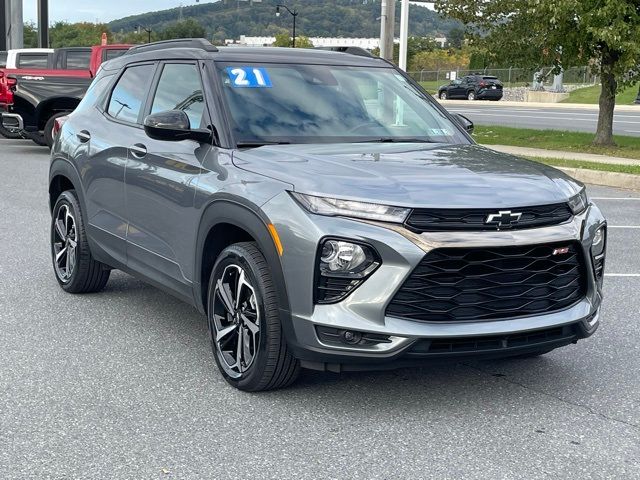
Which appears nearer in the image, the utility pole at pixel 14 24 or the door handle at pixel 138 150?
the door handle at pixel 138 150

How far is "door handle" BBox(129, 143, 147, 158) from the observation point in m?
5.74

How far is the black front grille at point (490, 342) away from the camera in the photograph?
4234mm

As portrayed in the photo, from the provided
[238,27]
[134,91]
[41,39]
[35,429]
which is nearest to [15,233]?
[134,91]

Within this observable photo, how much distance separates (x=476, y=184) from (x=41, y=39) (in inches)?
2033

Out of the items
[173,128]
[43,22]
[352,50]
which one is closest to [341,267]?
[173,128]

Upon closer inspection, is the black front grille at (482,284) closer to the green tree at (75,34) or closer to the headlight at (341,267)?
the headlight at (341,267)

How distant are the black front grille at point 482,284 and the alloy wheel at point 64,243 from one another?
3.44 meters

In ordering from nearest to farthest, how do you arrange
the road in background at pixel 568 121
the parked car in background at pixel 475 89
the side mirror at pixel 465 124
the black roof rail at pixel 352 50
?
the side mirror at pixel 465 124 → the black roof rail at pixel 352 50 → the road in background at pixel 568 121 → the parked car in background at pixel 475 89

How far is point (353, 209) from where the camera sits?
4238 mm

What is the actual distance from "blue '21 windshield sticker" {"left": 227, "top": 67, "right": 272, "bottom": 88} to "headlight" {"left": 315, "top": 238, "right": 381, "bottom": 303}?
163cm

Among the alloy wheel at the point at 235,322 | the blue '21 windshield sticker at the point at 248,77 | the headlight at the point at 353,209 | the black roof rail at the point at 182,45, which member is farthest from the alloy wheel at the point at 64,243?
the headlight at the point at 353,209

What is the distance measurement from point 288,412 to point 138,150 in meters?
2.10

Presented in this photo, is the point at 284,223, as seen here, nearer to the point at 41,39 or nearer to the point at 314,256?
the point at 314,256

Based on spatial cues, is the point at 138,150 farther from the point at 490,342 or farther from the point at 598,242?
the point at 598,242
